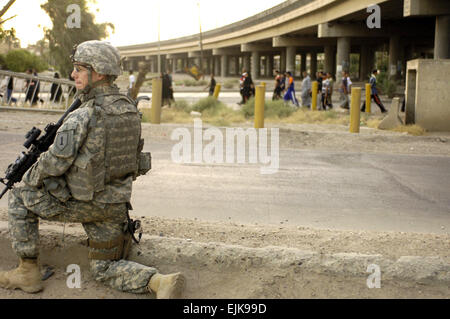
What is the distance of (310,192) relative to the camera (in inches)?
306

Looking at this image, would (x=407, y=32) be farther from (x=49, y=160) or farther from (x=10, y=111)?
(x=49, y=160)

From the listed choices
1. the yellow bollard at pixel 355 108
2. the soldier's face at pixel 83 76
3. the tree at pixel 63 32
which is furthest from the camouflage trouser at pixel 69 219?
the tree at pixel 63 32

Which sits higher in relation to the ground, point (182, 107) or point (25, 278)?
point (182, 107)

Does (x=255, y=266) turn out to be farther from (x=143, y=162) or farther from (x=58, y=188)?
(x=58, y=188)

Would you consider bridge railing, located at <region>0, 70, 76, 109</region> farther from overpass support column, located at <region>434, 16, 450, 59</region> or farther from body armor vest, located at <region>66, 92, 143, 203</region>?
body armor vest, located at <region>66, 92, 143, 203</region>

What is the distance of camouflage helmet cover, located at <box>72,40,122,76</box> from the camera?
3750 mm

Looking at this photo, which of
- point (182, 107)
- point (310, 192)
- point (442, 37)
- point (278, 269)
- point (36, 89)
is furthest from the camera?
point (442, 37)

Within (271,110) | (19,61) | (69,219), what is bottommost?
(271,110)

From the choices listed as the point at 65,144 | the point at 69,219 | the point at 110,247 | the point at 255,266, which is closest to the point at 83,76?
the point at 65,144

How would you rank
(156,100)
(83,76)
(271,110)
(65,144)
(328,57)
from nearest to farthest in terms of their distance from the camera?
(65,144) → (83,76) → (156,100) → (271,110) → (328,57)

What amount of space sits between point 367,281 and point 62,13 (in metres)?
44.4

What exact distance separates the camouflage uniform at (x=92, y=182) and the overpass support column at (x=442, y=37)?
23.7 metres

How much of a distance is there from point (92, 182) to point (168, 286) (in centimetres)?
Answer: 79
